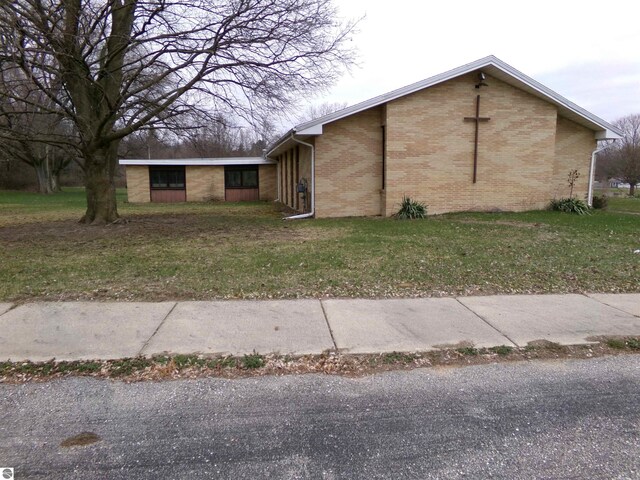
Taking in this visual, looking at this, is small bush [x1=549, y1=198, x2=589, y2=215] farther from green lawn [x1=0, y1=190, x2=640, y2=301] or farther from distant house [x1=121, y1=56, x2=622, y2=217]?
green lawn [x1=0, y1=190, x2=640, y2=301]

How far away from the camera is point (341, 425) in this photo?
265cm

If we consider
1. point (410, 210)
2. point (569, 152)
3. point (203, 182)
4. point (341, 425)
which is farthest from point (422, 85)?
point (203, 182)

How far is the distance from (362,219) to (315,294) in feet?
27.1

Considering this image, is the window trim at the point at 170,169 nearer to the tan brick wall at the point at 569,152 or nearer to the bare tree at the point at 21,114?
the bare tree at the point at 21,114

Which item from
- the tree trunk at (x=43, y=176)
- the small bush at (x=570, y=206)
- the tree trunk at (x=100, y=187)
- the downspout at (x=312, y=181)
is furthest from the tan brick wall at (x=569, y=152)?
the tree trunk at (x=43, y=176)

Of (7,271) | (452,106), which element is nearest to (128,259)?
(7,271)

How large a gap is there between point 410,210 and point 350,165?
Result: 2566 millimetres

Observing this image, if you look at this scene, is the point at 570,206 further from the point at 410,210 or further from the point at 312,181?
the point at 312,181

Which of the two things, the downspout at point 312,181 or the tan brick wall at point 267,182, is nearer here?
the downspout at point 312,181

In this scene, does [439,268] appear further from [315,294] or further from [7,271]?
[7,271]

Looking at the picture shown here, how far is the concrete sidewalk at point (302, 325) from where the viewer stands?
3771 millimetres

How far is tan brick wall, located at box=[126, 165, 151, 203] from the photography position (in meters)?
25.1

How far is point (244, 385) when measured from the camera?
315 cm

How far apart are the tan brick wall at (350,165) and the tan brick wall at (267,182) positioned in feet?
43.0
